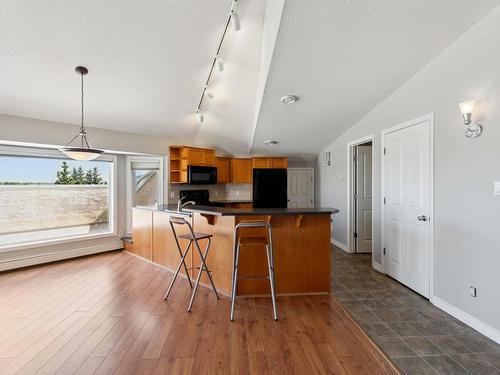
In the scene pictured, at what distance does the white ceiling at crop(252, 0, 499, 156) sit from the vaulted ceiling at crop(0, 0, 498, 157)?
0.01m

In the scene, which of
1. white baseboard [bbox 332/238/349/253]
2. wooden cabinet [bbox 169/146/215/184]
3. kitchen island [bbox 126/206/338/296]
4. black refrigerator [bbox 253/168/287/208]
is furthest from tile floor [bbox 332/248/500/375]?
wooden cabinet [bbox 169/146/215/184]

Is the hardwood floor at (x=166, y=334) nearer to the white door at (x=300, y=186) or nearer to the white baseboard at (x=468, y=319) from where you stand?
the white baseboard at (x=468, y=319)

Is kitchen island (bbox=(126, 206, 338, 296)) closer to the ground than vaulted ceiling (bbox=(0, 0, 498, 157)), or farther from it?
closer to the ground

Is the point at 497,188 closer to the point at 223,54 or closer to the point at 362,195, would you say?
the point at 362,195

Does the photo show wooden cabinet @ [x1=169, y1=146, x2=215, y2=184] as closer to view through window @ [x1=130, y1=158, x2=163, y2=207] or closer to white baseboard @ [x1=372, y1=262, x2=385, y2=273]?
view through window @ [x1=130, y1=158, x2=163, y2=207]

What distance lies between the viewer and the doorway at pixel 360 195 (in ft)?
14.8

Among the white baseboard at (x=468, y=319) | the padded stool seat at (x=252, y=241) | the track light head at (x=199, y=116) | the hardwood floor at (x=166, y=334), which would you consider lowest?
the hardwood floor at (x=166, y=334)

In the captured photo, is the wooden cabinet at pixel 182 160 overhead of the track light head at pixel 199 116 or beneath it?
beneath

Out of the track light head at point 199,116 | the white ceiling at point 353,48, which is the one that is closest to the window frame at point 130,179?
the track light head at point 199,116

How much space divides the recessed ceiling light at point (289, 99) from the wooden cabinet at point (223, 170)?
2.82 meters

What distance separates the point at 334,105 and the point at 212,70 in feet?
6.08

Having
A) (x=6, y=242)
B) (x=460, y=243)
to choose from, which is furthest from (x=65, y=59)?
(x=460, y=243)

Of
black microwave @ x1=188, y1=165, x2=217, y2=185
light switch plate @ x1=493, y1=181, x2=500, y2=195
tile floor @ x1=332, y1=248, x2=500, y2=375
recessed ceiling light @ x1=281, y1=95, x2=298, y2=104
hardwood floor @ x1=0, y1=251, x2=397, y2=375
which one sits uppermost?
recessed ceiling light @ x1=281, y1=95, x2=298, y2=104

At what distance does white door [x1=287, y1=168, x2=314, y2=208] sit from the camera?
630 centimetres
